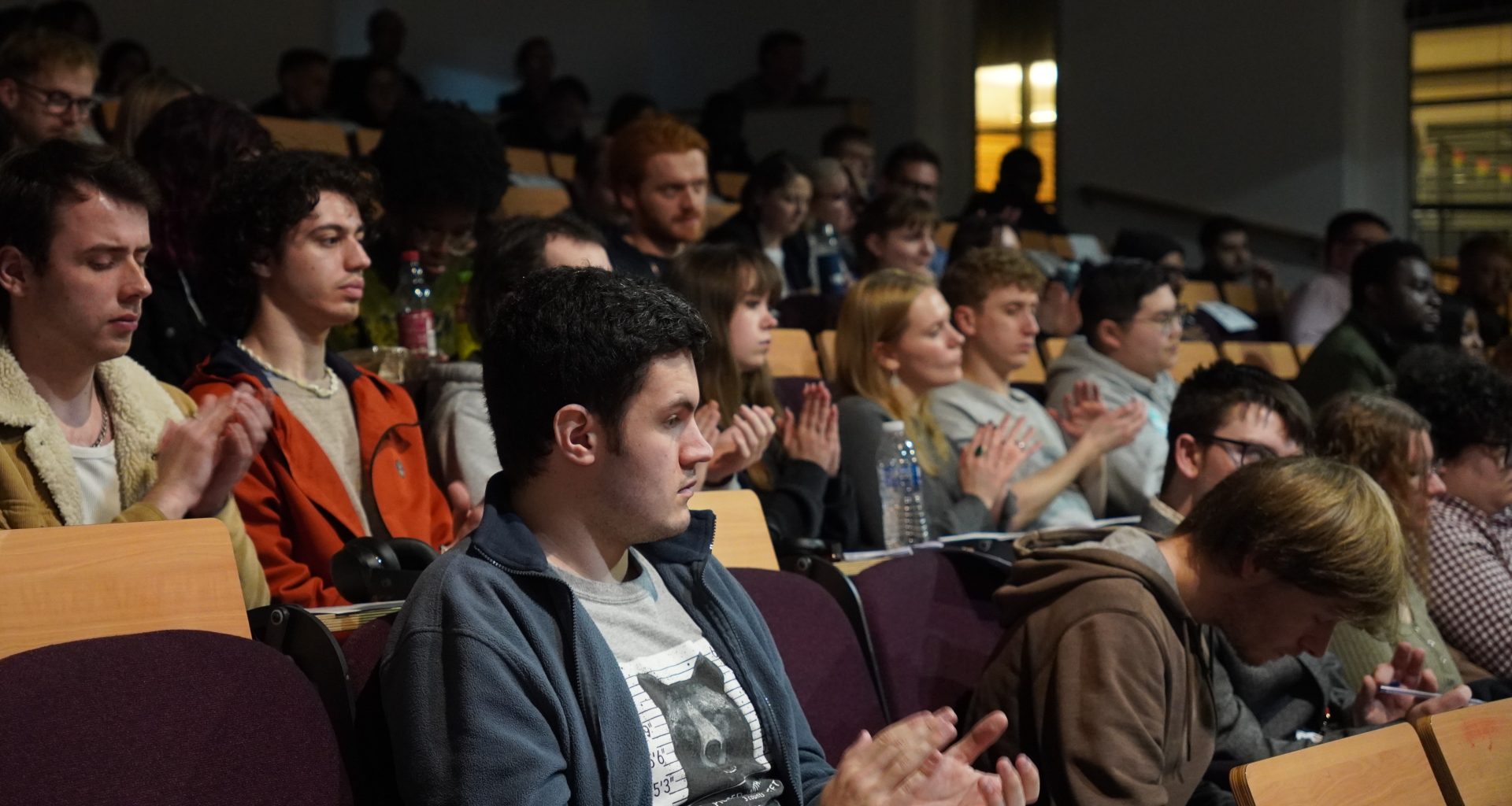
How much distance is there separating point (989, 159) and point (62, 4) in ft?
18.0

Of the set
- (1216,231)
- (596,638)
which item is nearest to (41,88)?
(596,638)

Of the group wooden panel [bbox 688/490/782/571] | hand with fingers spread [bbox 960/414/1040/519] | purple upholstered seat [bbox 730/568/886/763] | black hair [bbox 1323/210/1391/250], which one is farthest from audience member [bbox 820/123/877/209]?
purple upholstered seat [bbox 730/568/886/763]

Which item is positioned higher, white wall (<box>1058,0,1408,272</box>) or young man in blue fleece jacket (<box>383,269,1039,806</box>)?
white wall (<box>1058,0,1408,272</box>)

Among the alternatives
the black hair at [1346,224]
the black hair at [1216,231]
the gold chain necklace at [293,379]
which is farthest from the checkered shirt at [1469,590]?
the black hair at [1216,231]

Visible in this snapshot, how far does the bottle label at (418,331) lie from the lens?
3.03 m

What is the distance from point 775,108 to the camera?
8.98m

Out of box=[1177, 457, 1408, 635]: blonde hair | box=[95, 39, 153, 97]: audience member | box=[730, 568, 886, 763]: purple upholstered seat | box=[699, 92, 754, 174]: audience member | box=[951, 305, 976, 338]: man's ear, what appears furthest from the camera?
box=[699, 92, 754, 174]: audience member

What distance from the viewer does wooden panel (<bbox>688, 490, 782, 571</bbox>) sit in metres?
2.22

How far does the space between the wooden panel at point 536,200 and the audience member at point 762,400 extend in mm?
2454

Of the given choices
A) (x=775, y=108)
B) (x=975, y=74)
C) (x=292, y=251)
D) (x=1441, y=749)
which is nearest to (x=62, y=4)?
(x=775, y=108)

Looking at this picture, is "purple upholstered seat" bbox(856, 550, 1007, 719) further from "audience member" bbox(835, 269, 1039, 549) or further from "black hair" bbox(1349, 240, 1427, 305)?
"black hair" bbox(1349, 240, 1427, 305)

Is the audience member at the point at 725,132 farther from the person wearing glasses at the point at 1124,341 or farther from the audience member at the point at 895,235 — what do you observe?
the person wearing glasses at the point at 1124,341

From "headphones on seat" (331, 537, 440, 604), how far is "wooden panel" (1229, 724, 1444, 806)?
38.0 inches

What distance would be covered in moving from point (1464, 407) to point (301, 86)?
5115 millimetres
